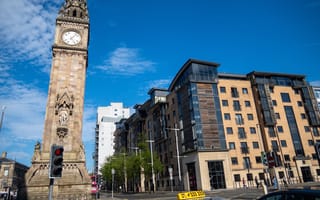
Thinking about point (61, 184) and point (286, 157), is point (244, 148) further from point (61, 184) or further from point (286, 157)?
point (61, 184)

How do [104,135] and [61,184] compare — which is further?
[104,135]

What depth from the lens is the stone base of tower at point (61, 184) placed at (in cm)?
2499

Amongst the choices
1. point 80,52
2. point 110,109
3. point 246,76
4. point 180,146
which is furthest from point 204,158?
point 110,109

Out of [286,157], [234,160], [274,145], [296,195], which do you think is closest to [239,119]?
[234,160]

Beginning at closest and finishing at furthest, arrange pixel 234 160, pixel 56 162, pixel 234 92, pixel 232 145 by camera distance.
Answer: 1. pixel 56 162
2. pixel 234 160
3. pixel 232 145
4. pixel 234 92

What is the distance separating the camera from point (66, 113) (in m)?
29.7

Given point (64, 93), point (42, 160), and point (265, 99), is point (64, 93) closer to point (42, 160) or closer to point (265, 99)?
point (42, 160)

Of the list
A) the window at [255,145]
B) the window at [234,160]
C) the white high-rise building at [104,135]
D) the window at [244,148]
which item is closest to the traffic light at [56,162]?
the window at [234,160]

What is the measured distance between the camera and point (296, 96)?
58.7 metres

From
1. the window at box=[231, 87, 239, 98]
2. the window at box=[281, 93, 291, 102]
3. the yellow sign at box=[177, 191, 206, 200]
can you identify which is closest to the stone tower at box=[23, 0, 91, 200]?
the yellow sign at box=[177, 191, 206, 200]

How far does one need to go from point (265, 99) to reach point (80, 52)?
4274 centimetres

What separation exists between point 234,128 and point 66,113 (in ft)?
116

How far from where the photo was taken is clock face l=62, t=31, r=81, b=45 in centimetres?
3372

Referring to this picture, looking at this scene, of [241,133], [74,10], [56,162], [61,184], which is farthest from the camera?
[241,133]
